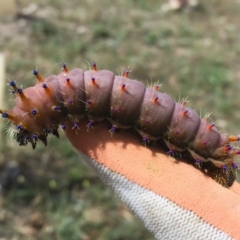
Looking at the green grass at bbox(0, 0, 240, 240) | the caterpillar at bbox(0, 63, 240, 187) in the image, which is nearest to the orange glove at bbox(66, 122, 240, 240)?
the caterpillar at bbox(0, 63, 240, 187)

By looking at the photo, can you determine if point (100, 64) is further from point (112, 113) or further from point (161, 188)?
point (161, 188)

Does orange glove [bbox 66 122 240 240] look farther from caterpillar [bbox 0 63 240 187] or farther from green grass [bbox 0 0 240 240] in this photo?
green grass [bbox 0 0 240 240]

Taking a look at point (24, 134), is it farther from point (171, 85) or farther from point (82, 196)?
point (171, 85)

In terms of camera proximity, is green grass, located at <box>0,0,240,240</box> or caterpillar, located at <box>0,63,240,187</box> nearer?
caterpillar, located at <box>0,63,240,187</box>

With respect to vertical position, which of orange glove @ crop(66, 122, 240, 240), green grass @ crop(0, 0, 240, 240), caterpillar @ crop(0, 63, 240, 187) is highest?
caterpillar @ crop(0, 63, 240, 187)

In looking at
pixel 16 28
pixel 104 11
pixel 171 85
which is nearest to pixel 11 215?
pixel 171 85

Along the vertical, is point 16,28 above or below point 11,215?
above

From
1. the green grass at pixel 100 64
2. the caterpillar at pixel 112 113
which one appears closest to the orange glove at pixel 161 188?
the caterpillar at pixel 112 113
